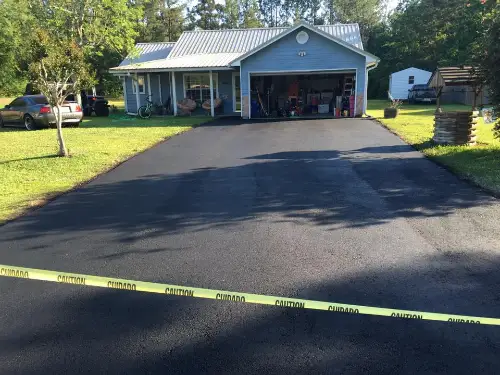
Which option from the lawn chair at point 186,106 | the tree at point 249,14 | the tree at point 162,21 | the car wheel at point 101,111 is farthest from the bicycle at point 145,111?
the tree at point 249,14

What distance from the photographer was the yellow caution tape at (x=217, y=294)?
331 cm

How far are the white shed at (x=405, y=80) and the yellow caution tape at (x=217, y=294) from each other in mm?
38959

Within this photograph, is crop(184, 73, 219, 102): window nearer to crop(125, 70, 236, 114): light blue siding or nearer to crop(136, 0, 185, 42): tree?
crop(125, 70, 236, 114): light blue siding

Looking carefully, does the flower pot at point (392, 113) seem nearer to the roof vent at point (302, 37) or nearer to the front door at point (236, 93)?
the roof vent at point (302, 37)

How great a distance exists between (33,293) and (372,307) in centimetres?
306

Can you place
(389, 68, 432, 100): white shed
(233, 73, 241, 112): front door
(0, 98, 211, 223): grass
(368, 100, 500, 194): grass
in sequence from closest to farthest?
(0, 98, 211, 223): grass
(368, 100, 500, 194): grass
(233, 73, 241, 112): front door
(389, 68, 432, 100): white shed

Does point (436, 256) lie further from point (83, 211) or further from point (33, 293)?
point (83, 211)

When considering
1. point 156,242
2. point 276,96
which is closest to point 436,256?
point 156,242

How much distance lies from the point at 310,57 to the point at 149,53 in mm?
13424

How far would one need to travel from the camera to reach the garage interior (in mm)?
22828

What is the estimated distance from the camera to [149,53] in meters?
29.4

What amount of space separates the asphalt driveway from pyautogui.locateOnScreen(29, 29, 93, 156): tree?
11.4 ft

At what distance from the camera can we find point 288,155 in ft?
36.8

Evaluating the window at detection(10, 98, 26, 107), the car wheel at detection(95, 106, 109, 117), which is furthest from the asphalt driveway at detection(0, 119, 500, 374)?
the car wheel at detection(95, 106, 109, 117)
